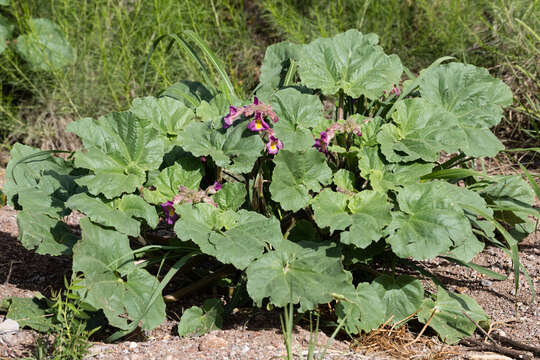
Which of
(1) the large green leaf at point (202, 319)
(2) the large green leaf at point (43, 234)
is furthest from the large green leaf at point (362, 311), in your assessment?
(2) the large green leaf at point (43, 234)

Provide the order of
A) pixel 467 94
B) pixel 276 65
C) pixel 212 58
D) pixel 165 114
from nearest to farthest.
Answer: pixel 165 114
pixel 467 94
pixel 212 58
pixel 276 65

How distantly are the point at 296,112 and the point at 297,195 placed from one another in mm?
367

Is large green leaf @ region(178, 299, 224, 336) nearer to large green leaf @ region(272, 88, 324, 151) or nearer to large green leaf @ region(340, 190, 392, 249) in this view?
large green leaf @ region(340, 190, 392, 249)

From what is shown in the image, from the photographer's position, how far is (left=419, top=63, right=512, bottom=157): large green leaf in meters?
2.71

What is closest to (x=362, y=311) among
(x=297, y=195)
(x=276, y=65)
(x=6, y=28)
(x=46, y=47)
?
(x=297, y=195)

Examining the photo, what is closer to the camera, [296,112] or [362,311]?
[362,311]

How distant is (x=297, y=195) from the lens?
2.35 metres

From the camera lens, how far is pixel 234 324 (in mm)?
2441

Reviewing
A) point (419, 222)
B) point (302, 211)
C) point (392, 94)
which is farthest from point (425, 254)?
point (392, 94)

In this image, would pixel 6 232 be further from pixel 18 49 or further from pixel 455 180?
pixel 455 180

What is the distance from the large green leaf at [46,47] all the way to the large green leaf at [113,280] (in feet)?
6.91

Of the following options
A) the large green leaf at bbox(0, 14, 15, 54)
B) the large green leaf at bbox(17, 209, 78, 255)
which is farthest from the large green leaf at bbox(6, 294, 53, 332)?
the large green leaf at bbox(0, 14, 15, 54)

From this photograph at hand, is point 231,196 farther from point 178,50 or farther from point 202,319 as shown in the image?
point 178,50

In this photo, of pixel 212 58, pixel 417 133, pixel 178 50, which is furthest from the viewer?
pixel 178 50
